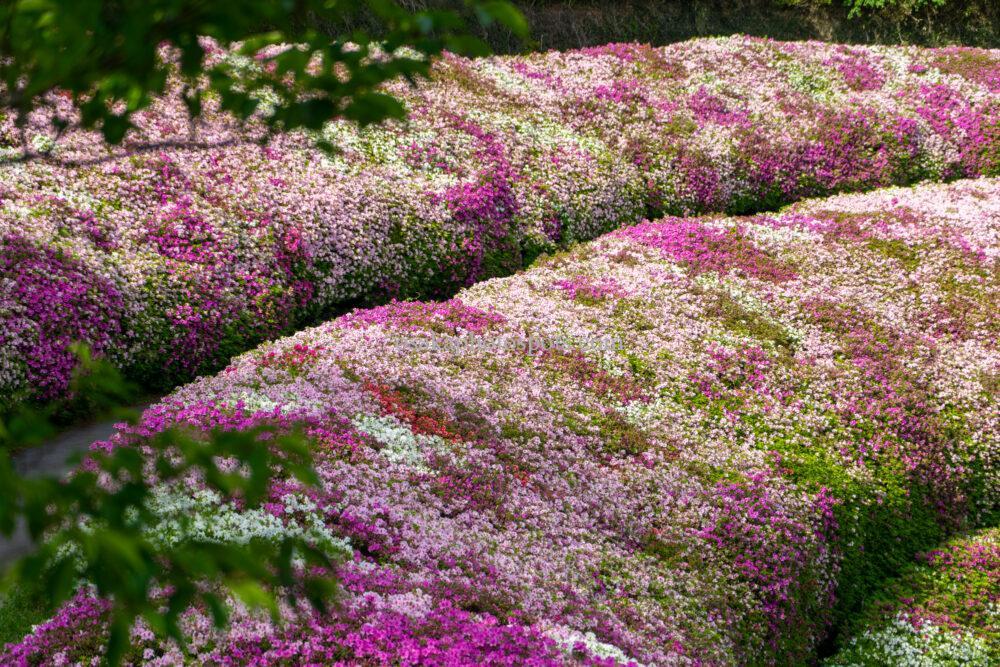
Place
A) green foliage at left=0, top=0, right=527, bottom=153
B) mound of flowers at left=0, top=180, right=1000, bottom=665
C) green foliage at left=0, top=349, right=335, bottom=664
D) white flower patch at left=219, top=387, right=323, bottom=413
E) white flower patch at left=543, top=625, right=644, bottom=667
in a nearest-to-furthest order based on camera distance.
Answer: green foliage at left=0, top=349, right=335, bottom=664 → green foliage at left=0, top=0, right=527, bottom=153 → white flower patch at left=543, top=625, right=644, bottom=667 → mound of flowers at left=0, top=180, right=1000, bottom=665 → white flower patch at left=219, top=387, right=323, bottom=413

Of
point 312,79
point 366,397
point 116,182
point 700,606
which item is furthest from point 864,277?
point 312,79

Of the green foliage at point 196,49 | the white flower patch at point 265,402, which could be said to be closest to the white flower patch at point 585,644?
the white flower patch at point 265,402

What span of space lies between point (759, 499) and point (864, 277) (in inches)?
365

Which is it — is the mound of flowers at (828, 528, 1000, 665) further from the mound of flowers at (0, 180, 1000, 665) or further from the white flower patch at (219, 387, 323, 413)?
the white flower patch at (219, 387, 323, 413)

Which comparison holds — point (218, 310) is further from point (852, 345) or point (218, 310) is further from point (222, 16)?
point (222, 16)

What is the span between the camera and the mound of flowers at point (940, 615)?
1155 centimetres

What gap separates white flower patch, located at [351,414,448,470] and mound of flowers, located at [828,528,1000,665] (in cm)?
653

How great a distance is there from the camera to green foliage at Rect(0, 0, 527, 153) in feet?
9.94

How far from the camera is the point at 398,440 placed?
37.9 feet

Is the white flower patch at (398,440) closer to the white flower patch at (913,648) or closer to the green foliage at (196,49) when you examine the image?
the white flower patch at (913,648)

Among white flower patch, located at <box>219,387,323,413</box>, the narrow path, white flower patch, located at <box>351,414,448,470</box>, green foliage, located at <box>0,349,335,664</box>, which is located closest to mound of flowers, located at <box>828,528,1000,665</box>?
white flower patch, located at <box>351,414,448,470</box>

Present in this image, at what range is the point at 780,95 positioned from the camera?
30016 mm

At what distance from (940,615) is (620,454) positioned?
5.28 metres

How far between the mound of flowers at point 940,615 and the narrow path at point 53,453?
11233 mm
